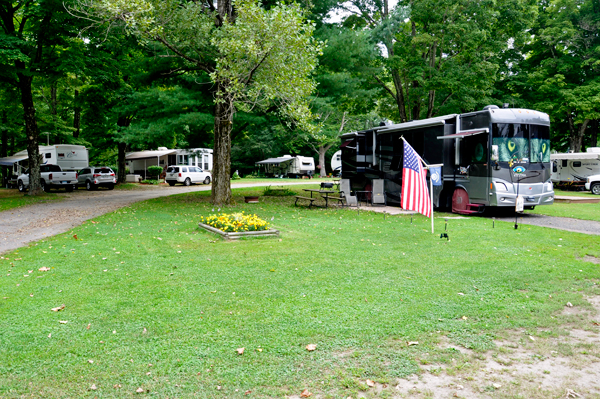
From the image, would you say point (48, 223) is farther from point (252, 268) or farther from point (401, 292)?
point (401, 292)

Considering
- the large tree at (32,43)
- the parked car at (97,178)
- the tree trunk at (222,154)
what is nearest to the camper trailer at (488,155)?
the tree trunk at (222,154)

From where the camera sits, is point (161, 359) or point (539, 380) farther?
point (161, 359)

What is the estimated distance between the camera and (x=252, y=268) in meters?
6.89

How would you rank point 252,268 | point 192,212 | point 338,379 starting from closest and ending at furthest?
point 338,379 < point 252,268 < point 192,212

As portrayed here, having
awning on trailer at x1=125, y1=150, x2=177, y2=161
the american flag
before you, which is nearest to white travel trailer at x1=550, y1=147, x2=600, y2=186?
the american flag

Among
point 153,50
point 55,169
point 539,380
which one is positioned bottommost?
point 539,380

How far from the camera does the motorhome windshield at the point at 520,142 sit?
13.4m

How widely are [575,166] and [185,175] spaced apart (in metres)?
28.1

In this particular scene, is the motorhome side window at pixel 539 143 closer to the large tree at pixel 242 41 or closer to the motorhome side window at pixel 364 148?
the motorhome side window at pixel 364 148

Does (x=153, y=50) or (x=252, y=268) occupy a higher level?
(x=153, y=50)

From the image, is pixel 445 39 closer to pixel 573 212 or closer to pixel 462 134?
pixel 462 134

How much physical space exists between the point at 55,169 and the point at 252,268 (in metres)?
24.7

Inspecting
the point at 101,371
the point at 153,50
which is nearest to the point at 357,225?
the point at 101,371

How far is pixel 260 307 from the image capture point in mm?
5074
